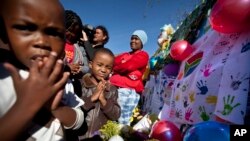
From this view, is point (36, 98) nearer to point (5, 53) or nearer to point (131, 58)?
point (5, 53)

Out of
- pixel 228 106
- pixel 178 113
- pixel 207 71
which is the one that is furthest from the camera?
pixel 178 113

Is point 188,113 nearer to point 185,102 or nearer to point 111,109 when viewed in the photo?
point 185,102

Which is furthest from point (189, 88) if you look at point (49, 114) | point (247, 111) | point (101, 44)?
point (49, 114)

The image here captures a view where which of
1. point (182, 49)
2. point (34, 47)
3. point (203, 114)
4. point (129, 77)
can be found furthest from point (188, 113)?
point (34, 47)

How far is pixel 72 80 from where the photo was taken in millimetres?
2871

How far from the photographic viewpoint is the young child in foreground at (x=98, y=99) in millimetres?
2607

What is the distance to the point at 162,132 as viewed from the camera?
10.0 feet

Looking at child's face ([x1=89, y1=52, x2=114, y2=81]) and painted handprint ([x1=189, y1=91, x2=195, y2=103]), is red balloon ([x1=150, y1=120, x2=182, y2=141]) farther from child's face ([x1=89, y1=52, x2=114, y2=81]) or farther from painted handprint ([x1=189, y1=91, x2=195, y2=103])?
child's face ([x1=89, y1=52, x2=114, y2=81])

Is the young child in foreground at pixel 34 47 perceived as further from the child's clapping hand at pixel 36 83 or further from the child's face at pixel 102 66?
the child's face at pixel 102 66

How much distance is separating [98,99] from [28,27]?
1.71 m

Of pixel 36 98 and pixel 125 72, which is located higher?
pixel 125 72

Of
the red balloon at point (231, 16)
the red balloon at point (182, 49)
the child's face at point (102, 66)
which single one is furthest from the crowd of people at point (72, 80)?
the red balloon at point (182, 49)

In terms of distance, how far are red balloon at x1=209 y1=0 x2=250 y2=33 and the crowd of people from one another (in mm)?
106

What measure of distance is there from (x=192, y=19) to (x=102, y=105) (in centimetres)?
243
